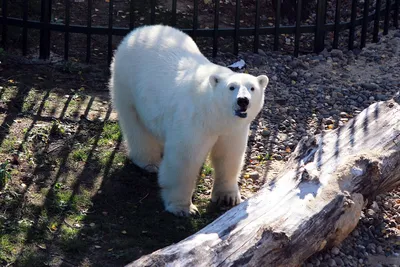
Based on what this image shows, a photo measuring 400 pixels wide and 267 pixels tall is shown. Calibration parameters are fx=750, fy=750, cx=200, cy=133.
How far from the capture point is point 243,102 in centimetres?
521

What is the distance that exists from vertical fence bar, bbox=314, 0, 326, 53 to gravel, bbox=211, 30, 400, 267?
11cm

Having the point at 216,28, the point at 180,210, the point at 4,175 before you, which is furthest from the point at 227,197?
the point at 216,28

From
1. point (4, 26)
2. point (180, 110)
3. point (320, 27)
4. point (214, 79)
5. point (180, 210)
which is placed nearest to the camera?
point (214, 79)

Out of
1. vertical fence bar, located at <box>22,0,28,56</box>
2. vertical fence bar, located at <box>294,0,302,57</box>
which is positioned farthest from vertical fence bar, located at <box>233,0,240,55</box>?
vertical fence bar, located at <box>22,0,28,56</box>

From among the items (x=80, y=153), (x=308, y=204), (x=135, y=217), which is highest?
(x=308, y=204)

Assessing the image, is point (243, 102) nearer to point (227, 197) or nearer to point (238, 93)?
point (238, 93)

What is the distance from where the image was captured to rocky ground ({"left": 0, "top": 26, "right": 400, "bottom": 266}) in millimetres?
5273

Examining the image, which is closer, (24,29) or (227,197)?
(227,197)

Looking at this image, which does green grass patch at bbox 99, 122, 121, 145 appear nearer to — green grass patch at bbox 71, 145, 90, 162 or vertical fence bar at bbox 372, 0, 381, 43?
green grass patch at bbox 71, 145, 90, 162

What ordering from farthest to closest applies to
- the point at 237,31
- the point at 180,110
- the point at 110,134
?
the point at 237,31
the point at 110,134
the point at 180,110

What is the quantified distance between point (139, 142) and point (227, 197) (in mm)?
986

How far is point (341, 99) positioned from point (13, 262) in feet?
14.5

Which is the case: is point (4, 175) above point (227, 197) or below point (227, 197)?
above

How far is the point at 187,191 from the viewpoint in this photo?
18.7 feet
